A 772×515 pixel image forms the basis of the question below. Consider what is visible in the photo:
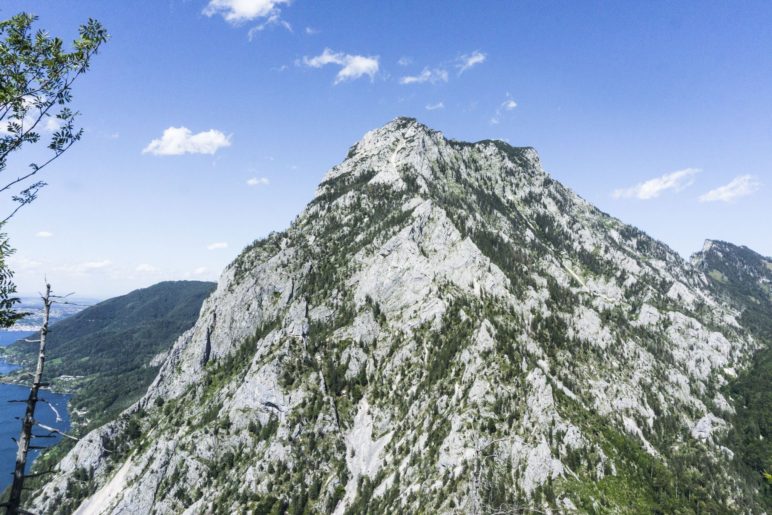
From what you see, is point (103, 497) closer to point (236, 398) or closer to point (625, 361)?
point (236, 398)

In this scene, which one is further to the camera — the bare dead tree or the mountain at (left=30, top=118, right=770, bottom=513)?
the mountain at (left=30, top=118, right=770, bottom=513)

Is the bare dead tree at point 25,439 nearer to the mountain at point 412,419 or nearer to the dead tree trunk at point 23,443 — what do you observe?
the dead tree trunk at point 23,443

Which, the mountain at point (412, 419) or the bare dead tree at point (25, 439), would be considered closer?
the bare dead tree at point (25, 439)

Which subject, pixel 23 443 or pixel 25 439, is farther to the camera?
pixel 23 443

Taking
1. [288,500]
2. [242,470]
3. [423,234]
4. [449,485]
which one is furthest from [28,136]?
[423,234]

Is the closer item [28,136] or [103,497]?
[28,136]

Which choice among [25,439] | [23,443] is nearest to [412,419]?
[23,443]

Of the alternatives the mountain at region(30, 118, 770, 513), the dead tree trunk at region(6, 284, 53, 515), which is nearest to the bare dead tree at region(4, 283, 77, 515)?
the dead tree trunk at region(6, 284, 53, 515)

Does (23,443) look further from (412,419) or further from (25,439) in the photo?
(412,419)

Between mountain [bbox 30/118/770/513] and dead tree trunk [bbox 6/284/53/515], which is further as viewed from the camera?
mountain [bbox 30/118/770/513]

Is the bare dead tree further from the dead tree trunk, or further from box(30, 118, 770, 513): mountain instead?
box(30, 118, 770, 513): mountain

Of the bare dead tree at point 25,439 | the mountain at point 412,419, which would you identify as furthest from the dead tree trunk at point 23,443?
the mountain at point 412,419
